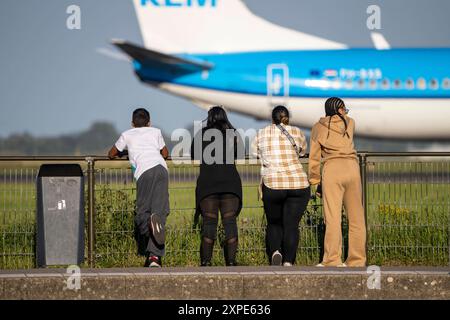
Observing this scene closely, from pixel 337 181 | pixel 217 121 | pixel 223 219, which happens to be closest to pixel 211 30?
pixel 217 121

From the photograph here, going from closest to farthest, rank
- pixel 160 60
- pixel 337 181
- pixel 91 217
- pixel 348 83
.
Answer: pixel 337 181 < pixel 91 217 < pixel 160 60 < pixel 348 83

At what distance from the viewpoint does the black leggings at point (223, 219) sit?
9164 millimetres

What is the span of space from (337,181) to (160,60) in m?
20.2

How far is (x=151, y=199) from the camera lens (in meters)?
9.24

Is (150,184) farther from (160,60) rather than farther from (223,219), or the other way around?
(160,60)

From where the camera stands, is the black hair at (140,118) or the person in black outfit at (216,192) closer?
the person in black outfit at (216,192)

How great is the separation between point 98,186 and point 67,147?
218ft

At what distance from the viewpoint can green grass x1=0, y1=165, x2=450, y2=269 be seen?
979 centimetres

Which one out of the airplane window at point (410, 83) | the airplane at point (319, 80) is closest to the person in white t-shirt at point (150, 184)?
the airplane at point (319, 80)

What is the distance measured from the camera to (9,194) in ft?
32.0

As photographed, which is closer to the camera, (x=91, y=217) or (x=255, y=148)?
(x=255, y=148)

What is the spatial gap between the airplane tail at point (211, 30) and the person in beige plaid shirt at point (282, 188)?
2206 centimetres

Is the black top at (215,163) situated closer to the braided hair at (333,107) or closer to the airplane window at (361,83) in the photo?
the braided hair at (333,107)

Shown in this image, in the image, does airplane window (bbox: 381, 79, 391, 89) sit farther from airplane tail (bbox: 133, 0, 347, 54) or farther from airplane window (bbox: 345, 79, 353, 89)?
airplane tail (bbox: 133, 0, 347, 54)
